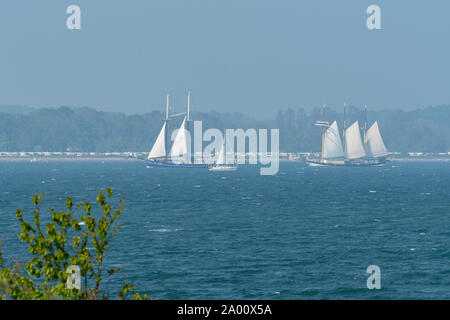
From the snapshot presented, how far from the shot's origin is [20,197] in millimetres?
105562

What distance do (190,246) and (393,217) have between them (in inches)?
1287

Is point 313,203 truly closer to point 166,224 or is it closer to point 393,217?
point 393,217

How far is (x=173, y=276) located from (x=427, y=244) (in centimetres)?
2496

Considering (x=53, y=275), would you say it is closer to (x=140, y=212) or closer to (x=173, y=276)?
(x=173, y=276)

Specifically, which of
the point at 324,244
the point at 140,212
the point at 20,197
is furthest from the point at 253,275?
the point at 20,197

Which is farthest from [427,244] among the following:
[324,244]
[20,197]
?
[20,197]

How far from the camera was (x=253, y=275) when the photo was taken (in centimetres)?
4225

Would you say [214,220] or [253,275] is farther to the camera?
[214,220]

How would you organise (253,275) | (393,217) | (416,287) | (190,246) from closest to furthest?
(416,287)
(253,275)
(190,246)
(393,217)
